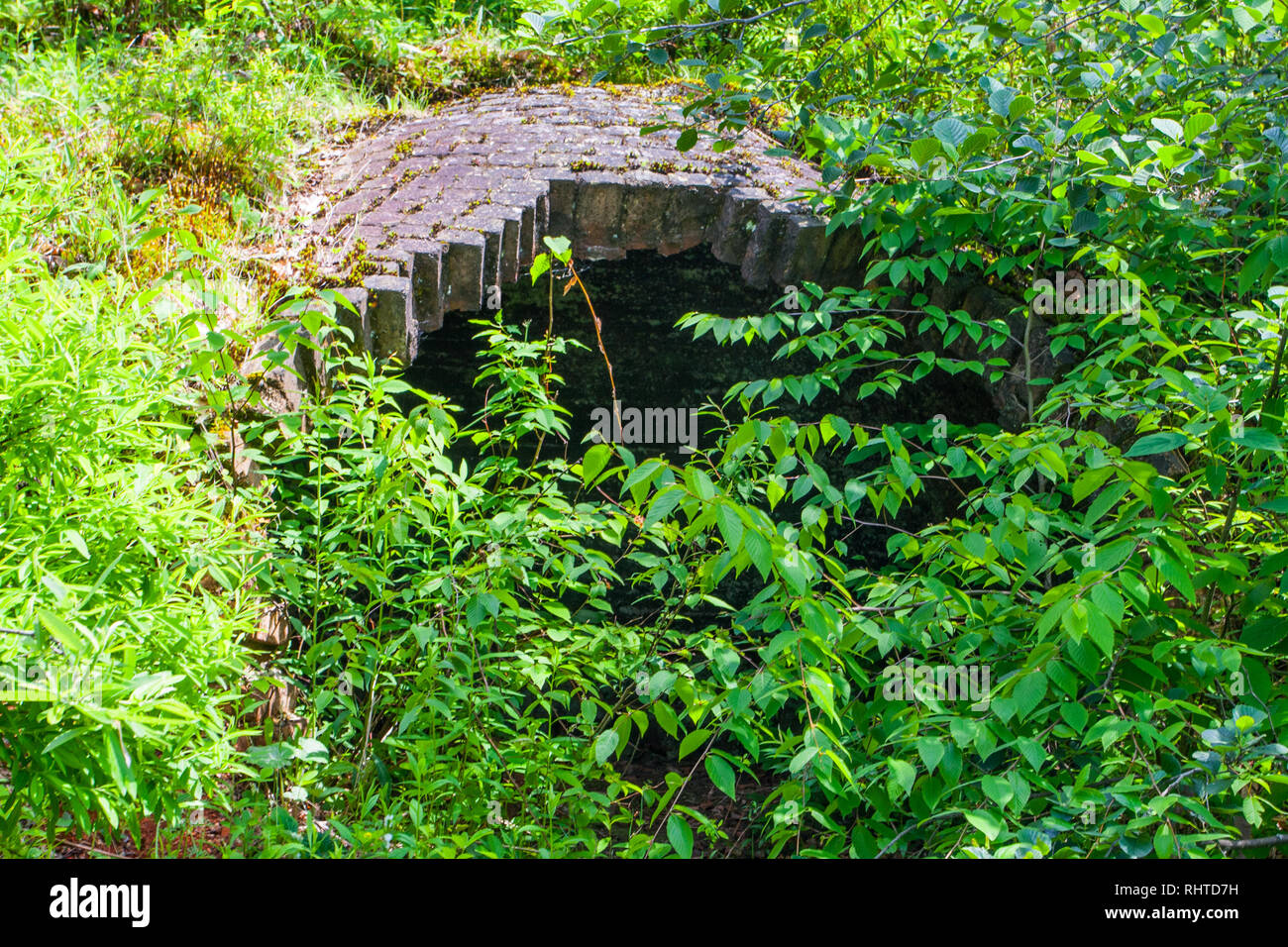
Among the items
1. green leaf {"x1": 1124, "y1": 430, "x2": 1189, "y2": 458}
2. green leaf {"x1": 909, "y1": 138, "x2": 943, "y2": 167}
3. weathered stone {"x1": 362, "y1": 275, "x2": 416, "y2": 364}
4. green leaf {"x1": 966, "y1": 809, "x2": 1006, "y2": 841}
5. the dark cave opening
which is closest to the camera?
green leaf {"x1": 966, "y1": 809, "x2": 1006, "y2": 841}

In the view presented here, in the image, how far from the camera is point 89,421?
1790 millimetres

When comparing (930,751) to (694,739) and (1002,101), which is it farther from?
(1002,101)

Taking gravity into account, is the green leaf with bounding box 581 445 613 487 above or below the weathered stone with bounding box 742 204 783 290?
below

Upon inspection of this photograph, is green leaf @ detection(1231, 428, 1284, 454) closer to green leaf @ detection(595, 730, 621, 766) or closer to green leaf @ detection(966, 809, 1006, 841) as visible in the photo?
green leaf @ detection(966, 809, 1006, 841)

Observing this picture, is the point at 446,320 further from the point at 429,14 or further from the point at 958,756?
the point at 429,14

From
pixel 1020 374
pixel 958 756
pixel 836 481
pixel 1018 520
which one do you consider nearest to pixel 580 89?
pixel 836 481

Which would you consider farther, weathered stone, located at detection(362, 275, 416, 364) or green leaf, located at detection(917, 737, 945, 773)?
weathered stone, located at detection(362, 275, 416, 364)

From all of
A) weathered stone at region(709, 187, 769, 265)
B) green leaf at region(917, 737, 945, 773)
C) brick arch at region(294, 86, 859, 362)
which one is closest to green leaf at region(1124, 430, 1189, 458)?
green leaf at region(917, 737, 945, 773)

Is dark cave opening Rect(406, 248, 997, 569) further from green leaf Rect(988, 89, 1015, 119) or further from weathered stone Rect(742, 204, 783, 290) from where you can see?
green leaf Rect(988, 89, 1015, 119)

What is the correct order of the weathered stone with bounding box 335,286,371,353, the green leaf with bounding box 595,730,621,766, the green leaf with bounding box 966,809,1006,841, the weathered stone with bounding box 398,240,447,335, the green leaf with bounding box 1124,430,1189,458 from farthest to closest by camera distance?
1. the weathered stone with bounding box 398,240,447,335
2. the weathered stone with bounding box 335,286,371,353
3. the green leaf with bounding box 595,730,621,766
4. the green leaf with bounding box 1124,430,1189,458
5. the green leaf with bounding box 966,809,1006,841

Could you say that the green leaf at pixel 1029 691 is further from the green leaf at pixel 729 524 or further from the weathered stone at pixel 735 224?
the weathered stone at pixel 735 224

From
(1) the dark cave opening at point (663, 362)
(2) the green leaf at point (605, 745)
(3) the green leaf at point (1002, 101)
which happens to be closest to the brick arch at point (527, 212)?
(1) the dark cave opening at point (663, 362)

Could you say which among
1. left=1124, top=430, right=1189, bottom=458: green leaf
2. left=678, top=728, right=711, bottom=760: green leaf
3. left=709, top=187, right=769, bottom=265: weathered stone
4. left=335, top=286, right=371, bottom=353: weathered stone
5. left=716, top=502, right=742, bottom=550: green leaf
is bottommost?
left=678, top=728, right=711, bottom=760: green leaf

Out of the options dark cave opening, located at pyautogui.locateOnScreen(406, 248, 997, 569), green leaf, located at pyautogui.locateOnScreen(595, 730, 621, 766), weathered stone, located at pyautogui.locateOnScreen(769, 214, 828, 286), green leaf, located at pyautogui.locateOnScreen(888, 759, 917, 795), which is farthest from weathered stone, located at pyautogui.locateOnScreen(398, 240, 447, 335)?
green leaf, located at pyautogui.locateOnScreen(888, 759, 917, 795)
